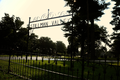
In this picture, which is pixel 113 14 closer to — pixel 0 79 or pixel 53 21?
pixel 53 21

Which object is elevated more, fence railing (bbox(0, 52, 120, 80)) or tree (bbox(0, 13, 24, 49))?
tree (bbox(0, 13, 24, 49))

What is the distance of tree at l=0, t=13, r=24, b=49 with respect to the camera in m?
34.1

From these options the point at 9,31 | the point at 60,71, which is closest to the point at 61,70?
the point at 60,71

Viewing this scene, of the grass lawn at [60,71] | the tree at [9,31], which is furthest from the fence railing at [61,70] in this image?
the tree at [9,31]

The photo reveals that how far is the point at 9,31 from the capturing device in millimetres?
36656

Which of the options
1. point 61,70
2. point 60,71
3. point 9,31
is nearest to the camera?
point 60,71

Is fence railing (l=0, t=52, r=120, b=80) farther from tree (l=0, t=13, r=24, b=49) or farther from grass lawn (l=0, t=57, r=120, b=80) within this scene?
tree (l=0, t=13, r=24, b=49)

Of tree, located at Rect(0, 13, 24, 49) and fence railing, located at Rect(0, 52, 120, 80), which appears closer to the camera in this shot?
fence railing, located at Rect(0, 52, 120, 80)

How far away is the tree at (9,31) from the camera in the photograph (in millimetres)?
34141

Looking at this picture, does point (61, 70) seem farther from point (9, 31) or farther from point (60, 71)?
point (9, 31)

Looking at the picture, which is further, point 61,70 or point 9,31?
point 9,31

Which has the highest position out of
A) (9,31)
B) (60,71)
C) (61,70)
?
(9,31)

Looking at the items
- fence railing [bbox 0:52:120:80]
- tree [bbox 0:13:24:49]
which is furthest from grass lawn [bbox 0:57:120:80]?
tree [bbox 0:13:24:49]

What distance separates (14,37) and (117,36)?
3168cm
